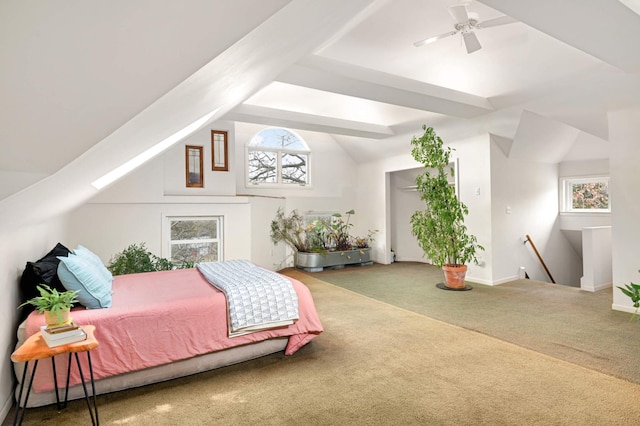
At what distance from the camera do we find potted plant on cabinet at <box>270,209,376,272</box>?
6883 mm

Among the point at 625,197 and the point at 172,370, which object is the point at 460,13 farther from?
the point at 172,370

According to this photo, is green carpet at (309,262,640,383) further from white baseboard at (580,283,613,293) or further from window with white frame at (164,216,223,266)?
window with white frame at (164,216,223,266)

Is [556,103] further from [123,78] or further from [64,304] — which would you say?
[64,304]

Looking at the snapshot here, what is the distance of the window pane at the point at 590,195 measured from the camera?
6074 millimetres

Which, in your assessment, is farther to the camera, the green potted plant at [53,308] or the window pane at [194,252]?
the window pane at [194,252]

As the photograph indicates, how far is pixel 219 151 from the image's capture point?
19.8 feet

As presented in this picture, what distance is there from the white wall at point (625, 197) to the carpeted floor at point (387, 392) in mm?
2072

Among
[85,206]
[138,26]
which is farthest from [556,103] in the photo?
[85,206]

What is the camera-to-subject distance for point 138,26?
0.93m

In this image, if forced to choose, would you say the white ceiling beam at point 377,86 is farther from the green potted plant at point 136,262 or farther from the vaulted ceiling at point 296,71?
the green potted plant at point 136,262

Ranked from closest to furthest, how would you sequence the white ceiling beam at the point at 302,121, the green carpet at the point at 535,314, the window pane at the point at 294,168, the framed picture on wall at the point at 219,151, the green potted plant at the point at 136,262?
the green carpet at the point at 535,314
the green potted plant at the point at 136,262
the white ceiling beam at the point at 302,121
the framed picture on wall at the point at 219,151
the window pane at the point at 294,168

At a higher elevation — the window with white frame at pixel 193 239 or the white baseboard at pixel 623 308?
the window with white frame at pixel 193 239

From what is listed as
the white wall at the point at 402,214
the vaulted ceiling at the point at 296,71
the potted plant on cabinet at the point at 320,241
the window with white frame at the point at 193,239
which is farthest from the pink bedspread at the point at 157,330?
the white wall at the point at 402,214

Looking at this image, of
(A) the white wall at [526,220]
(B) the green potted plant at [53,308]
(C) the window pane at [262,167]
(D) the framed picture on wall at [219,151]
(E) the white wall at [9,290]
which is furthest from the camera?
(C) the window pane at [262,167]
